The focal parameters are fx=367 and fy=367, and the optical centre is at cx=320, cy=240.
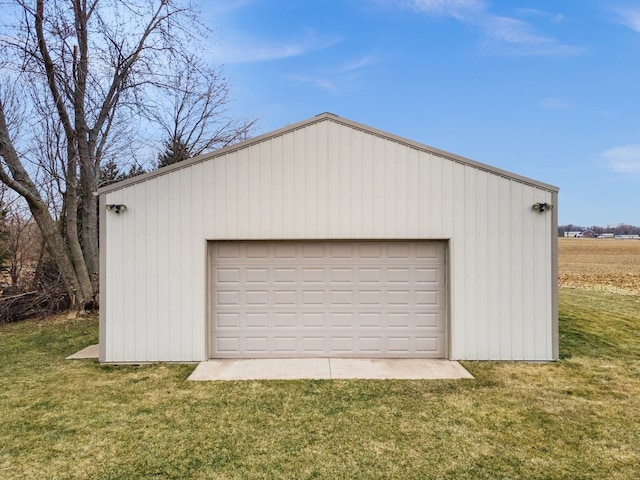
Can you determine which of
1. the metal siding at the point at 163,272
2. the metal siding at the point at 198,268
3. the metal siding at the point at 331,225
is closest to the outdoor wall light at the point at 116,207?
the metal siding at the point at 331,225

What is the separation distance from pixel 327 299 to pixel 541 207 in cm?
392

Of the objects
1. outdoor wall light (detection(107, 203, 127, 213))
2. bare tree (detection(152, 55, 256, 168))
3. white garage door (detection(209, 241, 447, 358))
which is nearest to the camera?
outdoor wall light (detection(107, 203, 127, 213))

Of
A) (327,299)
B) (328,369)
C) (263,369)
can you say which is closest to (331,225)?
(327,299)

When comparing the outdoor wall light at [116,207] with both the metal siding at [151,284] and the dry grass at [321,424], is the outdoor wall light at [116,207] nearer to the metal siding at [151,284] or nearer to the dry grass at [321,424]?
the metal siding at [151,284]

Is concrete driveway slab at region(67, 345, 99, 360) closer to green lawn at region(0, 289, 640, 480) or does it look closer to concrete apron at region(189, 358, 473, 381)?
green lawn at region(0, 289, 640, 480)

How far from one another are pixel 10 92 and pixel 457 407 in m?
16.8

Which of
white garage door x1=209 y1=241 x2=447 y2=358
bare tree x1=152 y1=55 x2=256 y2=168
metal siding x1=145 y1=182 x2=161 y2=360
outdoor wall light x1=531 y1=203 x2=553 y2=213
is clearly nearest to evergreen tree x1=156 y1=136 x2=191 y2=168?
bare tree x1=152 y1=55 x2=256 y2=168

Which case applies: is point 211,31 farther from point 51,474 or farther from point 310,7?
point 51,474

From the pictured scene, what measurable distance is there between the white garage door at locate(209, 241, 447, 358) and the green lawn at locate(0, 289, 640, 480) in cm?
105

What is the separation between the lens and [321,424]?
400 centimetres

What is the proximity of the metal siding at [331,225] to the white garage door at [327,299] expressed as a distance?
287mm

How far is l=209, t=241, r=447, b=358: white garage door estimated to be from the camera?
6363 millimetres

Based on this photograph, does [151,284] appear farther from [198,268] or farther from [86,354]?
[86,354]

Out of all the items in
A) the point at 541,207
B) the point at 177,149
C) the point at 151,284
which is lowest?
the point at 151,284
